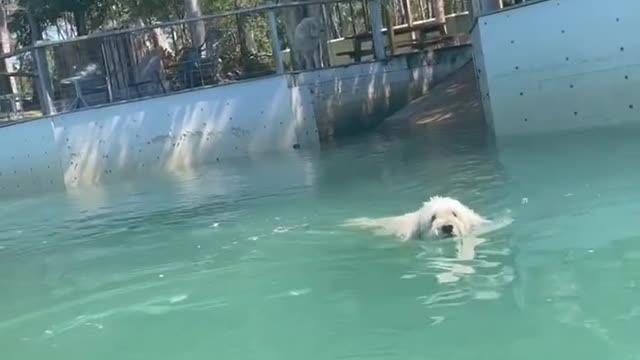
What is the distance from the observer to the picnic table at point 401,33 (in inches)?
864

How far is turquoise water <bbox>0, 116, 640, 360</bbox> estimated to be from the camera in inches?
225

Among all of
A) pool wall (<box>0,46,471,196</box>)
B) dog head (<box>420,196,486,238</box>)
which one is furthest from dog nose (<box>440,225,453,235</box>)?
pool wall (<box>0,46,471,196</box>)

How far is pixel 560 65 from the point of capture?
49.8 feet

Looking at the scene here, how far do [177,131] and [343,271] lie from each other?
1193 cm

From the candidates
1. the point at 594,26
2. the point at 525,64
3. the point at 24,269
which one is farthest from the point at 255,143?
the point at 24,269

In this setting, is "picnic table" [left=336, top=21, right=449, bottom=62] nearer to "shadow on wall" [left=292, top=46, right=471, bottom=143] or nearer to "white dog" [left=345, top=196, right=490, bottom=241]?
"shadow on wall" [left=292, top=46, right=471, bottom=143]

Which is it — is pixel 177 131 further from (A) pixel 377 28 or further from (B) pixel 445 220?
(B) pixel 445 220

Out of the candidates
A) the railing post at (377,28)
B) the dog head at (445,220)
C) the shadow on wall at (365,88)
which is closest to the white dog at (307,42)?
the shadow on wall at (365,88)

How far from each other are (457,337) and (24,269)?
19.1ft

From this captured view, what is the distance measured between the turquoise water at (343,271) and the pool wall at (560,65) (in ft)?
3.61

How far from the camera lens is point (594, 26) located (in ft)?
48.3

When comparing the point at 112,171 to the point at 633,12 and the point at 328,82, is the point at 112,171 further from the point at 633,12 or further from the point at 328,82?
the point at 633,12

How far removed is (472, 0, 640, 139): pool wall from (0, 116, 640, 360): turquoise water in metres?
1.10

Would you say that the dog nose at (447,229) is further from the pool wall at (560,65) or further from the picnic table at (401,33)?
the picnic table at (401,33)
